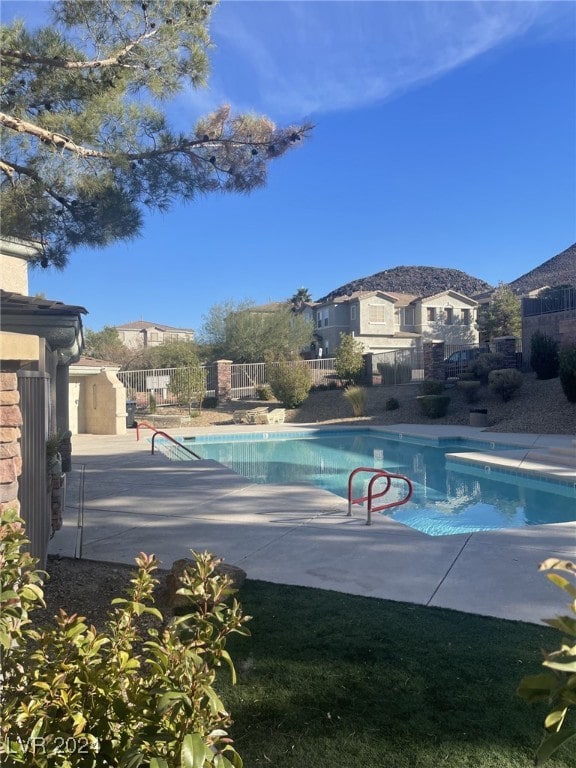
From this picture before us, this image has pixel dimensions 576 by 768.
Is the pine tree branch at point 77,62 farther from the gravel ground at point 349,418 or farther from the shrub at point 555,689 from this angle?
the shrub at point 555,689

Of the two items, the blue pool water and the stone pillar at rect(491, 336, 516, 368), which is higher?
the stone pillar at rect(491, 336, 516, 368)

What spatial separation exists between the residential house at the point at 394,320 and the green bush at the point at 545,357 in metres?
24.4

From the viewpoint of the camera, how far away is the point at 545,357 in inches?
842

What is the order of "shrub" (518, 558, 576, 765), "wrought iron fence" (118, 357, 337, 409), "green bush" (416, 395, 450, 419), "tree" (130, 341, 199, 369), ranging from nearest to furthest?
"shrub" (518, 558, 576, 765) < "green bush" (416, 395, 450, 419) < "wrought iron fence" (118, 357, 337, 409) < "tree" (130, 341, 199, 369)

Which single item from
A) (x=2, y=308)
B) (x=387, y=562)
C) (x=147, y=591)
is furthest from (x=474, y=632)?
(x=2, y=308)

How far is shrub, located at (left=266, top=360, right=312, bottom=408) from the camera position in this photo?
26.1 m

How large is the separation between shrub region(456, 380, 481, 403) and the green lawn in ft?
63.5

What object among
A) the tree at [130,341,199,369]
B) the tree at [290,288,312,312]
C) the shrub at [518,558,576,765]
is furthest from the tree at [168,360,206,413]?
the tree at [290,288,312,312]

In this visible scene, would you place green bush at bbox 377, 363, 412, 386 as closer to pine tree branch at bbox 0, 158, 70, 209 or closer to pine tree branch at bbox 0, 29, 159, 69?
pine tree branch at bbox 0, 158, 70, 209

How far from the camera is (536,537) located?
21.1ft

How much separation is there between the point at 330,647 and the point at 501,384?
62.6 ft

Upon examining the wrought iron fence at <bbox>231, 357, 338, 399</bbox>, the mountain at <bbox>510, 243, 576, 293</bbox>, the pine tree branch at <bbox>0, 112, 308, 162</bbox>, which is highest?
the mountain at <bbox>510, 243, 576, 293</bbox>

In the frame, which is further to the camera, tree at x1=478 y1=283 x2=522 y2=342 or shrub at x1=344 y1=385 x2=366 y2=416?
tree at x1=478 y1=283 x2=522 y2=342

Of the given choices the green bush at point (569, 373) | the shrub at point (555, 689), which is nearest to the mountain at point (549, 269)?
the green bush at point (569, 373)
